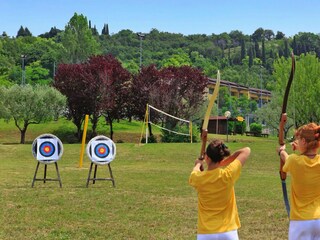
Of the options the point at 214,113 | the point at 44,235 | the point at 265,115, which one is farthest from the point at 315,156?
the point at 214,113

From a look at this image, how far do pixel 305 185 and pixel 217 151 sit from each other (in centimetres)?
98

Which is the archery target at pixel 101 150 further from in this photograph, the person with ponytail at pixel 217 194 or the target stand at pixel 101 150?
the person with ponytail at pixel 217 194

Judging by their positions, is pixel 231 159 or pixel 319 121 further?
pixel 319 121

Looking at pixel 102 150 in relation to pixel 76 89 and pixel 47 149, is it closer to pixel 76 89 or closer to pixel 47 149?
pixel 47 149

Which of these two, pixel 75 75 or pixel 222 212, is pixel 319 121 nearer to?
pixel 75 75

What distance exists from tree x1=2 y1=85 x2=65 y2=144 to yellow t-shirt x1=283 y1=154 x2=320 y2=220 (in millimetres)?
35717

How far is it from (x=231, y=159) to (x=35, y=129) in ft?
149

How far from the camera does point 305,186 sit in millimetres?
5055

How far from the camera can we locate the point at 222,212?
4855 mm

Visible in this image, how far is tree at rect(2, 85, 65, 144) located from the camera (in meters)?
39.5

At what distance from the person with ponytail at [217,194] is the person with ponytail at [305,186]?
57 cm

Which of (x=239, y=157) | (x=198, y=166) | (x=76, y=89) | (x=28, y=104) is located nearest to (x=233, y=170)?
(x=239, y=157)

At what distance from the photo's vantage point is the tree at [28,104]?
39.5 m

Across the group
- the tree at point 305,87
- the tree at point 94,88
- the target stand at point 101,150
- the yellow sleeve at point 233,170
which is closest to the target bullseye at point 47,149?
the target stand at point 101,150
